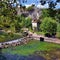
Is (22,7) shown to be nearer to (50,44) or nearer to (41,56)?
(41,56)

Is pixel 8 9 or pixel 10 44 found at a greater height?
pixel 8 9

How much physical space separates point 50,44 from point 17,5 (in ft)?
90.0

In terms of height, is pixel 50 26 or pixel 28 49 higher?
pixel 50 26

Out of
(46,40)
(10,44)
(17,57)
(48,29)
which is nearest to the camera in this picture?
(17,57)

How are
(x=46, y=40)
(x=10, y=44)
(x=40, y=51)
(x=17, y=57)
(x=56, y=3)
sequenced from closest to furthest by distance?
(x=56, y=3)
(x=17, y=57)
(x=40, y=51)
(x=10, y=44)
(x=46, y=40)

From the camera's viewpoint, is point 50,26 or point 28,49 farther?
point 50,26

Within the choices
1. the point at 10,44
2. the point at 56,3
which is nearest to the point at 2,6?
the point at 56,3

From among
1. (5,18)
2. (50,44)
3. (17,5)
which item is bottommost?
(50,44)

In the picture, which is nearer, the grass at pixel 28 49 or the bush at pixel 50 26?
the grass at pixel 28 49

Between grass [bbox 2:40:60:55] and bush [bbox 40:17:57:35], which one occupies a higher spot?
bush [bbox 40:17:57:35]

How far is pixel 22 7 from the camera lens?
20.2 feet

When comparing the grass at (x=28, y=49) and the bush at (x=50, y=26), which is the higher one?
the bush at (x=50, y=26)

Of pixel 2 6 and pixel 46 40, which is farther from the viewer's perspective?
pixel 46 40

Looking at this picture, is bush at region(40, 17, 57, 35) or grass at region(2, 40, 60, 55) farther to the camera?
bush at region(40, 17, 57, 35)
